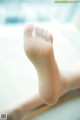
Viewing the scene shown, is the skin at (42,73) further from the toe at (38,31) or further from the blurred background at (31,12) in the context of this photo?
the blurred background at (31,12)

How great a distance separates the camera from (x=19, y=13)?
0.89 metres

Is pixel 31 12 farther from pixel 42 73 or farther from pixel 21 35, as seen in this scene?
pixel 42 73

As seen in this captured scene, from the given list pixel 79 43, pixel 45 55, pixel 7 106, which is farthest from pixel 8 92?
pixel 79 43

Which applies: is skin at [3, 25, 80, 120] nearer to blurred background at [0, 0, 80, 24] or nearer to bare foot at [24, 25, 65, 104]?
bare foot at [24, 25, 65, 104]

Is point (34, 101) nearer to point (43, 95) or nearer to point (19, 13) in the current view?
point (43, 95)

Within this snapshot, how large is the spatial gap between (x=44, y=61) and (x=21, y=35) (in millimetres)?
378

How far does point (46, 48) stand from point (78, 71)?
0.51 ft

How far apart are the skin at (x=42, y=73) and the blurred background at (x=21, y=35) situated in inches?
1.8

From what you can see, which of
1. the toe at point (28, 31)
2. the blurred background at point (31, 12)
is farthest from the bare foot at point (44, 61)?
the blurred background at point (31, 12)

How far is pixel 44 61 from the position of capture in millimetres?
542

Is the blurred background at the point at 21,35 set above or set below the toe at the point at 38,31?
below

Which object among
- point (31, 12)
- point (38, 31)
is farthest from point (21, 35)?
point (38, 31)

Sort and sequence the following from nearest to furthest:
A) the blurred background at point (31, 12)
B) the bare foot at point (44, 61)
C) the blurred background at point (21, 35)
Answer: the bare foot at point (44, 61)
the blurred background at point (21, 35)
the blurred background at point (31, 12)

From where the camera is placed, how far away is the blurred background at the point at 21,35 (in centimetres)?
65
